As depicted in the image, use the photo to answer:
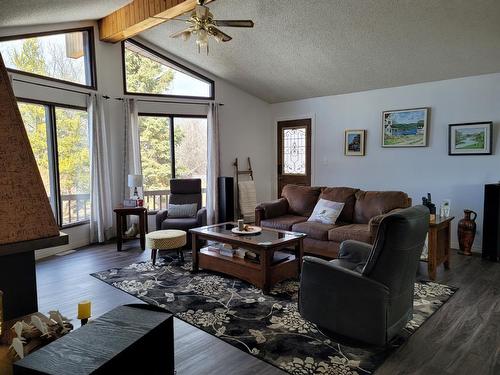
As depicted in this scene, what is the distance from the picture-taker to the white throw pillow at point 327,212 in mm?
4605

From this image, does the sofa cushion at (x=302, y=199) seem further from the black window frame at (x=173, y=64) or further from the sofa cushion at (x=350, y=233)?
the black window frame at (x=173, y=64)

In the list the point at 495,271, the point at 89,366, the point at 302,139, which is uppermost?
the point at 302,139

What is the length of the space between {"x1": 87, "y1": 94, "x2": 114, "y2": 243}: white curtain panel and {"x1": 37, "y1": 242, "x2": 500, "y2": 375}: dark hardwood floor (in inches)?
46.8

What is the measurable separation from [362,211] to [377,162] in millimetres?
1597

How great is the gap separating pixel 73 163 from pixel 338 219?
3.99 m

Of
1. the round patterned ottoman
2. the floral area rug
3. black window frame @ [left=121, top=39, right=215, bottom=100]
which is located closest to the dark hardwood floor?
the floral area rug

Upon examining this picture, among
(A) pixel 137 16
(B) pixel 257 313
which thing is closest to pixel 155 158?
(A) pixel 137 16

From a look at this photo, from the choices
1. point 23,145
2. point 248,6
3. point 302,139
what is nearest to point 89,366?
point 23,145

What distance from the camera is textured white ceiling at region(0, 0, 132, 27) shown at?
3630 mm

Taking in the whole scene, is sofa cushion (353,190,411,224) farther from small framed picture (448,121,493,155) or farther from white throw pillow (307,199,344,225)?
small framed picture (448,121,493,155)

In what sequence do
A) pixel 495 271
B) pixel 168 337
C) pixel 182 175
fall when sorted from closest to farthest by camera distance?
pixel 168 337 → pixel 495 271 → pixel 182 175

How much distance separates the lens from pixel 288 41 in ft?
16.4

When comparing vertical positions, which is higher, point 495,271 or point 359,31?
point 359,31

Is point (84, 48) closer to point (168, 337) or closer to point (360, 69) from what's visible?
point (360, 69)
